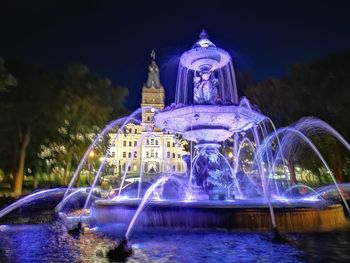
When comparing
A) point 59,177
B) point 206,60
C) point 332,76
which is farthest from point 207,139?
point 59,177

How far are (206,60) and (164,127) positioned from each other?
11.5ft

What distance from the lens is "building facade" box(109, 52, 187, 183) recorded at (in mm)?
107812

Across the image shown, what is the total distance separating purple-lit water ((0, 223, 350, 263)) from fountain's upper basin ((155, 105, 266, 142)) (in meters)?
5.26

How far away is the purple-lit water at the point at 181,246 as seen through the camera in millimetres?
6855

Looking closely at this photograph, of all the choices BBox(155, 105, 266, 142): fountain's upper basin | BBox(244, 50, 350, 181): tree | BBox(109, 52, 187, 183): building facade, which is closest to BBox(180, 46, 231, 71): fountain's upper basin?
BBox(155, 105, 266, 142): fountain's upper basin

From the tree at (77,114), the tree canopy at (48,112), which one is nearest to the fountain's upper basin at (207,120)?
the tree canopy at (48,112)

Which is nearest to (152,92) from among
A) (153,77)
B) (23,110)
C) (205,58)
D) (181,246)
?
(153,77)

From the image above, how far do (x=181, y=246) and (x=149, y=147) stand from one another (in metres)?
102

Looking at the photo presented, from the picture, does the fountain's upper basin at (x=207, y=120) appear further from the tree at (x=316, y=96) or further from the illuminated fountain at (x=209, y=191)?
the tree at (x=316, y=96)

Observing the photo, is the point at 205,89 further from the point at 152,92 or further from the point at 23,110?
the point at 152,92

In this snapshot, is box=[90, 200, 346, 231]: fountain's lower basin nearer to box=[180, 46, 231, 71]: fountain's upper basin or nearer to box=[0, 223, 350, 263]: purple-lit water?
box=[0, 223, 350, 263]: purple-lit water

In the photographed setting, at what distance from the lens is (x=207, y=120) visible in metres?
14.6

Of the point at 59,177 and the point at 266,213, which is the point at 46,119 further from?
the point at 266,213

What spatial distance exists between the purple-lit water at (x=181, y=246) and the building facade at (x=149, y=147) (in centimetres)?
9319
